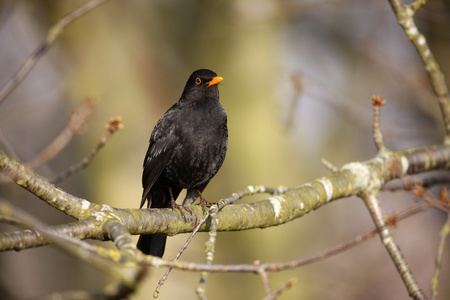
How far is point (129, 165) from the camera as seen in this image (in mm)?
7277

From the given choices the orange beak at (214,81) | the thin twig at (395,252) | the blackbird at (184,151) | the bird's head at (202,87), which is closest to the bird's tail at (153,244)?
the blackbird at (184,151)

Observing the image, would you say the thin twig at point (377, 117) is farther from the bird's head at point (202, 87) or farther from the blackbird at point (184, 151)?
the bird's head at point (202, 87)

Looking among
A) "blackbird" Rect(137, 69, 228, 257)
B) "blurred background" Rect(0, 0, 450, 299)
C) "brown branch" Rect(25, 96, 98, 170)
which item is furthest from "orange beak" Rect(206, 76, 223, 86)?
"blurred background" Rect(0, 0, 450, 299)

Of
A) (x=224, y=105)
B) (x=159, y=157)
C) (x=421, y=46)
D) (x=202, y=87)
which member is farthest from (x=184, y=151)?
(x=224, y=105)

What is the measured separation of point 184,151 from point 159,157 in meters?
0.21

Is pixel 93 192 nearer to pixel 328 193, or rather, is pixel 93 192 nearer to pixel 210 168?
pixel 210 168

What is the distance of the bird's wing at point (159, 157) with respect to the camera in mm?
3951

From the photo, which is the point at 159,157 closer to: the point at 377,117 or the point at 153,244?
the point at 153,244

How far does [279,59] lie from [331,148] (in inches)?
67.9

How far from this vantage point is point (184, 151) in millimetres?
3949

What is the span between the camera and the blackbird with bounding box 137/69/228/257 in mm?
3934

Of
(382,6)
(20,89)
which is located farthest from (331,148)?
(20,89)

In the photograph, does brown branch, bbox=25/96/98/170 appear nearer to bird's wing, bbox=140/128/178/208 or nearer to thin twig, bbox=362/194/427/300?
bird's wing, bbox=140/128/178/208

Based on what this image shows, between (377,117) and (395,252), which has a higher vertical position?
(377,117)
